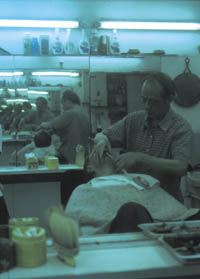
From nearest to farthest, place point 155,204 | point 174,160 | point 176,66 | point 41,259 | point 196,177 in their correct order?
1. point 41,259
2. point 155,204
3. point 174,160
4. point 196,177
5. point 176,66

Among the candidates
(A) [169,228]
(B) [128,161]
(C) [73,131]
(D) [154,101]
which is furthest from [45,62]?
(A) [169,228]

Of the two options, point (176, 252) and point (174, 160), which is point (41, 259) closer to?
point (176, 252)

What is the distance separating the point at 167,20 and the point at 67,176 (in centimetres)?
180

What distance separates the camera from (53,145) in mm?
2271

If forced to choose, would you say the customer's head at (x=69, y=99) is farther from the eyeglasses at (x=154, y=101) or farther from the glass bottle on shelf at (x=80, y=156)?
the eyeglasses at (x=154, y=101)

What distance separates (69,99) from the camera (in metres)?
2.58

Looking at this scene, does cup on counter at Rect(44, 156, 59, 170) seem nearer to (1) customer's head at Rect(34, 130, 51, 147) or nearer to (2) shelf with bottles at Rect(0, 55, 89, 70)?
(1) customer's head at Rect(34, 130, 51, 147)

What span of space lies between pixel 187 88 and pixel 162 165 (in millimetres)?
1653

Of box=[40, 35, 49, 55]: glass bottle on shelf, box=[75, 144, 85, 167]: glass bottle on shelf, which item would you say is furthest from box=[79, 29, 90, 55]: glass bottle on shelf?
box=[75, 144, 85, 167]: glass bottle on shelf

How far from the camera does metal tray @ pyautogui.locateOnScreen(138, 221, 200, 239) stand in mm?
857

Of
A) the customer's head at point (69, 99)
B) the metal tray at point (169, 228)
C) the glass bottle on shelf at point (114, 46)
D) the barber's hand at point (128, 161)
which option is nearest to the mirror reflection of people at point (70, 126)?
the customer's head at point (69, 99)

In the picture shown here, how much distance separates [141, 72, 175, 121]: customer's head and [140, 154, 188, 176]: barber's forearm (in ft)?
0.69

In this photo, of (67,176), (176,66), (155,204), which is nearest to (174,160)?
(155,204)

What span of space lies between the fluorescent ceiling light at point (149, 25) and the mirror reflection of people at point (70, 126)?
0.73 m
